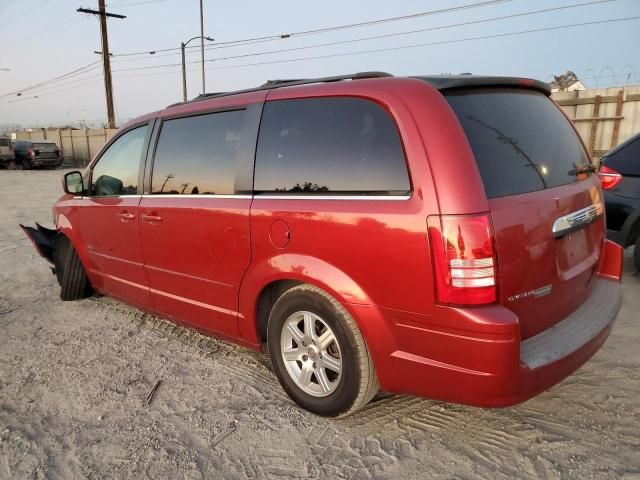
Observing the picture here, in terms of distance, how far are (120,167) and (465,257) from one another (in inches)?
119

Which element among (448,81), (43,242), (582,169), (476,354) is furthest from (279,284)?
(43,242)

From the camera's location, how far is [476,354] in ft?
6.91

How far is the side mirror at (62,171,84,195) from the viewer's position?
438cm

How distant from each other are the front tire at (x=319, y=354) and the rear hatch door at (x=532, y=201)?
780mm

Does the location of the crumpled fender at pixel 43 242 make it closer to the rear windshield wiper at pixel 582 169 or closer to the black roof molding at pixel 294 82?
the black roof molding at pixel 294 82

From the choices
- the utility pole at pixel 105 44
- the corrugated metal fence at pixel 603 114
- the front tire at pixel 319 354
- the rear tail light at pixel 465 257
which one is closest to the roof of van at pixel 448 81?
the rear tail light at pixel 465 257

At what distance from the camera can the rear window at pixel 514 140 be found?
2.25m

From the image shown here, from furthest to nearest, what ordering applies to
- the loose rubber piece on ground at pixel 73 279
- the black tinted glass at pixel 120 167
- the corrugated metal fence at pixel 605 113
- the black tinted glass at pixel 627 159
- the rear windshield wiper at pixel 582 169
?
the corrugated metal fence at pixel 605 113 < the black tinted glass at pixel 627 159 < the loose rubber piece on ground at pixel 73 279 < the black tinted glass at pixel 120 167 < the rear windshield wiper at pixel 582 169

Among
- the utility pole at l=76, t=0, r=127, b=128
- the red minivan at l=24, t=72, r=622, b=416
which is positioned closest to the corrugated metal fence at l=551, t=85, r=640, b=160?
the red minivan at l=24, t=72, r=622, b=416

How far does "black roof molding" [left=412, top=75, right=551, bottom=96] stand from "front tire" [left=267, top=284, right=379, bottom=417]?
118 centimetres

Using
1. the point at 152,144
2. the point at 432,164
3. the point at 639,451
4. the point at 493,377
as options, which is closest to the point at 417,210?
the point at 432,164

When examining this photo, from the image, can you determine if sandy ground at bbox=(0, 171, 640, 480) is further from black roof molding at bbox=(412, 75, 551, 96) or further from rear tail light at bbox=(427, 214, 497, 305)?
black roof molding at bbox=(412, 75, 551, 96)

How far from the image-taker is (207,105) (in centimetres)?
335

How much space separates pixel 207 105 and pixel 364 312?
185cm
